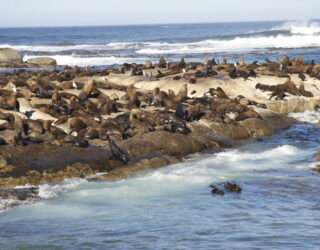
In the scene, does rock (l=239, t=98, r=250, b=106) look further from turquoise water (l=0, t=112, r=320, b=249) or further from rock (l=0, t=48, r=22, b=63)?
rock (l=0, t=48, r=22, b=63)

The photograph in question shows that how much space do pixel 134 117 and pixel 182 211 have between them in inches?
217

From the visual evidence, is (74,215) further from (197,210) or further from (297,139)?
(297,139)

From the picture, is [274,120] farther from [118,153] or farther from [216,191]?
[216,191]

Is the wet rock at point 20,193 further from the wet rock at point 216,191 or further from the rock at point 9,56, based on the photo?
the rock at point 9,56

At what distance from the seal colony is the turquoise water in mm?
714

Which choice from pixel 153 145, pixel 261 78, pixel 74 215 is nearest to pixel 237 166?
pixel 153 145

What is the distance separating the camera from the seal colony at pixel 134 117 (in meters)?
12.3

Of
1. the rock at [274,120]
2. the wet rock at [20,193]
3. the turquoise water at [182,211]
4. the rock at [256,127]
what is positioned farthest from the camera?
the rock at [274,120]

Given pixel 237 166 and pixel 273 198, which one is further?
pixel 237 166

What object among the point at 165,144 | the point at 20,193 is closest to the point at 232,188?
the point at 165,144

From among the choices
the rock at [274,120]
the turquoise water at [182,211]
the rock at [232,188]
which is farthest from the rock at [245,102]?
the rock at [232,188]

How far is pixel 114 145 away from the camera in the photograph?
13.0m

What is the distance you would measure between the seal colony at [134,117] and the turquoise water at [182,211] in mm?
714

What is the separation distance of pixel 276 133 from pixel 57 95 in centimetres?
650
